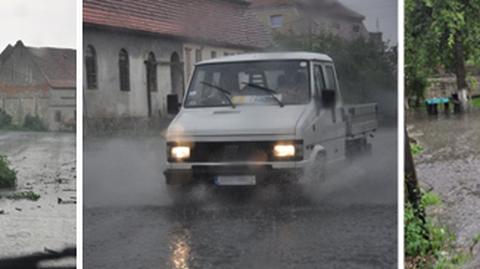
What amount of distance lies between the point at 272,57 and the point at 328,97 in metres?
0.44

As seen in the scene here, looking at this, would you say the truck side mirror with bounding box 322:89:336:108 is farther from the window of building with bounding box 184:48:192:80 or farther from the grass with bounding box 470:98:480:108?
the grass with bounding box 470:98:480:108

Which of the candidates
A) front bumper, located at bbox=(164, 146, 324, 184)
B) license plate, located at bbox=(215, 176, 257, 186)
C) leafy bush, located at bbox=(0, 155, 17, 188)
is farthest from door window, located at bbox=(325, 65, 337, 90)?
leafy bush, located at bbox=(0, 155, 17, 188)

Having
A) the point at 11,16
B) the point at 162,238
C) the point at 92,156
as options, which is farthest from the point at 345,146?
the point at 11,16

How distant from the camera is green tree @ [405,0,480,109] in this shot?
23.7ft

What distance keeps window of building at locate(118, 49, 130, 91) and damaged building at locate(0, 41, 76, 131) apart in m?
0.33

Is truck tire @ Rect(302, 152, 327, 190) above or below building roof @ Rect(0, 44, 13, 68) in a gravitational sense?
below

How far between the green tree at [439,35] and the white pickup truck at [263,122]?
3215 millimetres

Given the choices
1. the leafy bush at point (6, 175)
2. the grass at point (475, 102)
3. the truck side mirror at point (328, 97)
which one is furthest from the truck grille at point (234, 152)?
the grass at point (475, 102)

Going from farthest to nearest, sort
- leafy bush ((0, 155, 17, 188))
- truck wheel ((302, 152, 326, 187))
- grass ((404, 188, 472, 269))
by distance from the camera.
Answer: grass ((404, 188, 472, 269)) → leafy bush ((0, 155, 17, 188)) → truck wheel ((302, 152, 326, 187))

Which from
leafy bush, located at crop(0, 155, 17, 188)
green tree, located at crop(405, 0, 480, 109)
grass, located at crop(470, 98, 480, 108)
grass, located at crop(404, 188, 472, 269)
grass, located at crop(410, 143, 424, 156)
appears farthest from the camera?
grass, located at crop(470, 98, 480, 108)

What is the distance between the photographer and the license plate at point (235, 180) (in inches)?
166

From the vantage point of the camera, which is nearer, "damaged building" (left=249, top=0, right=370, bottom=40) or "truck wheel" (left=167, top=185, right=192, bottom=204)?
"damaged building" (left=249, top=0, right=370, bottom=40)

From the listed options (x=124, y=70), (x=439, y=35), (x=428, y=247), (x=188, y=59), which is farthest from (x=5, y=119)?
(x=439, y=35)

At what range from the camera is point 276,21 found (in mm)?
4262
